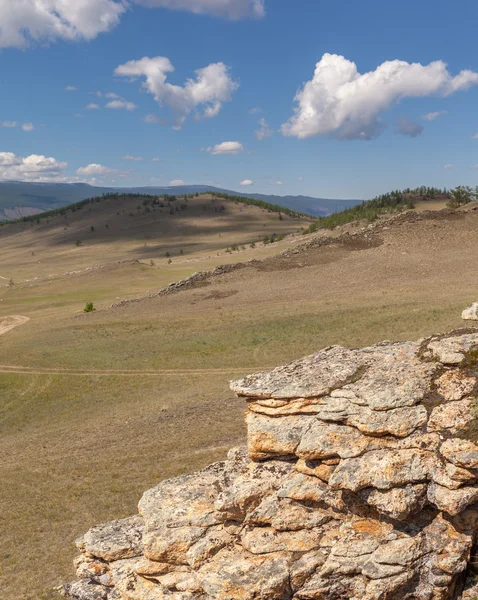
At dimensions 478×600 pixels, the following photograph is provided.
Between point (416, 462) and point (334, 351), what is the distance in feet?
16.9

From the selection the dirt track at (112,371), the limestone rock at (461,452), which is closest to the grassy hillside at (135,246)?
the dirt track at (112,371)

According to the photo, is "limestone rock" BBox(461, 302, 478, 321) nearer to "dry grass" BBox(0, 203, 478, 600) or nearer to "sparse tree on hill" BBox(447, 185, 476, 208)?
"dry grass" BBox(0, 203, 478, 600)

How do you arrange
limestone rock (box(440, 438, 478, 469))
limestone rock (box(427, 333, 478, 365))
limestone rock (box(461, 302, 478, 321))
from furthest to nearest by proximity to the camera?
limestone rock (box(461, 302, 478, 321)) → limestone rock (box(427, 333, 478, 365)) → limestone rock (box(440, 438, 478, 469))

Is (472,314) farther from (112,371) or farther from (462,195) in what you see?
(462,195)

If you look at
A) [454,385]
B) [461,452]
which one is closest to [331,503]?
[461,452]

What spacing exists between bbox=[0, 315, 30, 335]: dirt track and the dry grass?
144 cm

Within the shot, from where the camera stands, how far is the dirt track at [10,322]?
5373 centimetres

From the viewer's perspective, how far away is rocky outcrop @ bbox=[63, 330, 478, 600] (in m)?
9.59

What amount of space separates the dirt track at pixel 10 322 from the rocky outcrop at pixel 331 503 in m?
46.5

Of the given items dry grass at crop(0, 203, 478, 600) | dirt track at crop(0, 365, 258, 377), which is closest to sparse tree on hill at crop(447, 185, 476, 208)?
dry grass at crop(0, 203, 478, 600)

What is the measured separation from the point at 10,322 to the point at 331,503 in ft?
181

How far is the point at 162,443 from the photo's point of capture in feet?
77.2

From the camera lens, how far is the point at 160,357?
127 feet

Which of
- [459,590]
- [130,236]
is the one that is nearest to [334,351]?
[459,590]
